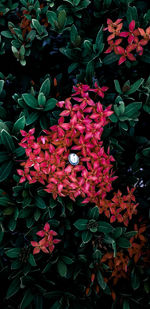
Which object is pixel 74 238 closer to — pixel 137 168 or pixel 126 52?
pixel 137 168

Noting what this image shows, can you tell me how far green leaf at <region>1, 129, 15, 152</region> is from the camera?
1.47m

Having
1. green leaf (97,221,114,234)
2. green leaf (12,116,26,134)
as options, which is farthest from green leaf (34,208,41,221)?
green leaf (12,116,26,134)

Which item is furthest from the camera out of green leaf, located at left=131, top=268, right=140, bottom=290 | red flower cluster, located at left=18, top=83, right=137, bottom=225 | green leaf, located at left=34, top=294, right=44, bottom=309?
green leaf, located at left=131, top=268, right=140, bottom=290

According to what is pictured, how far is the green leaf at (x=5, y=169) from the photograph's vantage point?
5.12 ft

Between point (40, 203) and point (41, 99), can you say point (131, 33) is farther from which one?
point (40, 203)

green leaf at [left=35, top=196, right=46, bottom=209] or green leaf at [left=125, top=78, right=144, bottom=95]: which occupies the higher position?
green leaf at [left=125, top=78, right=144, bottom=95]

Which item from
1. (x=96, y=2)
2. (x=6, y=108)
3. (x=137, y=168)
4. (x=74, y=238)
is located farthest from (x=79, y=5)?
(x=74, y=238)

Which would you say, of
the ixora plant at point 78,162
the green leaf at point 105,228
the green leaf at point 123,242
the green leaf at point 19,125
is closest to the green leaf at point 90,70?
the ixora plant at point 78,162

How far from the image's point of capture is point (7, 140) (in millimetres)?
1506

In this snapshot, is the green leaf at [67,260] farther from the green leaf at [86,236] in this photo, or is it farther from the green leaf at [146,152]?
the green leaf at [146,152]

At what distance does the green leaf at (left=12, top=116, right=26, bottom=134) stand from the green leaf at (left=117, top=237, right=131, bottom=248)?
0.94 m

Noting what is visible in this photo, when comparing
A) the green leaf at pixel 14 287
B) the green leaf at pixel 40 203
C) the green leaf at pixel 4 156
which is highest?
the green leaf at pixel 4 156

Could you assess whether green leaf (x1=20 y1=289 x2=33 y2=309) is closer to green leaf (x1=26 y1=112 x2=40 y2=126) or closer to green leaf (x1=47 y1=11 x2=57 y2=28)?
green leaf (x1=26 y1=112 x2=40 y2=126)

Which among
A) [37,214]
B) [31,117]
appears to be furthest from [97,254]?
[31,117]
